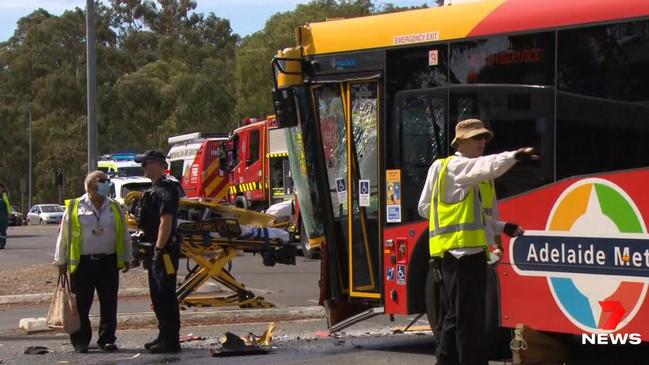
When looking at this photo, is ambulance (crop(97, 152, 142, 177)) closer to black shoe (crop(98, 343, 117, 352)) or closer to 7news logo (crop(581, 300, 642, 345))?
black shoe (crop(98, 343, 117, 352))

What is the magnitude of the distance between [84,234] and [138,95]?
56479mm

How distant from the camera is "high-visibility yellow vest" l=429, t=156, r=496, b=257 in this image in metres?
7.04

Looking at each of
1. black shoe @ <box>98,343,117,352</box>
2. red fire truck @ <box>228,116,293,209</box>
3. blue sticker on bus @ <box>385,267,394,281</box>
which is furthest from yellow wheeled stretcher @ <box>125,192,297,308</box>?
red fire truck @ <box>228,116,293,209</box>

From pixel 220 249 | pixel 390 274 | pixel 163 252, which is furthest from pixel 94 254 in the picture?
pixel 390 274

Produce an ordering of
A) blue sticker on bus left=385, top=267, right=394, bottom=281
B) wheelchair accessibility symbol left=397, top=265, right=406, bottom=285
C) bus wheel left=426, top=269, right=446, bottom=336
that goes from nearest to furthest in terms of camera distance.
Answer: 1. bus wheel left=426, top=269, right=446, bottom=336
2. wheelchair accessibility symbol left=397, top=265, right=406, bottom=285
3. blue sticker on bus left=385, top=267, right=394, bottom=281

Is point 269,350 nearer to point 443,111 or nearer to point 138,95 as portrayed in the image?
point 443,111

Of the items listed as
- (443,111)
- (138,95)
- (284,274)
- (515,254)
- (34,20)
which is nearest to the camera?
(515,254)

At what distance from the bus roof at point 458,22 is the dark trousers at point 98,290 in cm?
286

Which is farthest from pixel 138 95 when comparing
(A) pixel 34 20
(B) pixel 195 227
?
(B) pixel 195 227

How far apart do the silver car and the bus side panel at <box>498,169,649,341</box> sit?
163ft

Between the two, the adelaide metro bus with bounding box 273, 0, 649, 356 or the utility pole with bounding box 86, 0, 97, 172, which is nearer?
the adelaide metro bus with bounding box 273, 0, 649, 356

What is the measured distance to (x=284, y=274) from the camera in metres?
19.1

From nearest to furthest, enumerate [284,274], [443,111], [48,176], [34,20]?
[443,111] < [284,274] < [48,176] < [34,20]

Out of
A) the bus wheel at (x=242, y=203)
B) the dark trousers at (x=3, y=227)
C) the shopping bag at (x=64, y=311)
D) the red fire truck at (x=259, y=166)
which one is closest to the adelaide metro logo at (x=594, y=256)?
the shopping bag at (x=64, y=311)
